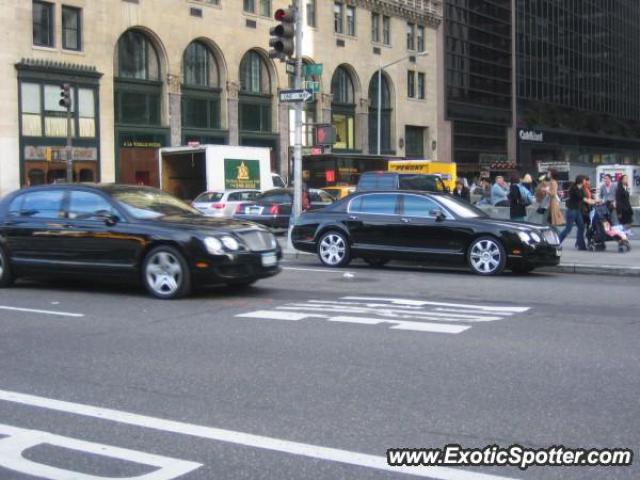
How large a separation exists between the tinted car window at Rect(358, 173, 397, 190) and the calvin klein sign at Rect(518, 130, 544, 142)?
55673 millimetres

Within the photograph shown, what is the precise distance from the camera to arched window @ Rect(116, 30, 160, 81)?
4384cm

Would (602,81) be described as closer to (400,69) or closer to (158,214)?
(400,69)

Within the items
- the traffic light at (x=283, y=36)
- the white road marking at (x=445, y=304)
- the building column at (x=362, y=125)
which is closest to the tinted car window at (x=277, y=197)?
the traffic light at (x=283, y=36)

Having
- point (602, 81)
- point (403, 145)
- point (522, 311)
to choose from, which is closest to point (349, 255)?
point (522, 311)

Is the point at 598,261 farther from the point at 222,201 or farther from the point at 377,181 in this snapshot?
the point at 222,201

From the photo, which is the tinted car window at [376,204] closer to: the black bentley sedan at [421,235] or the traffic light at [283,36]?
the black bentley sedan at [421,235]

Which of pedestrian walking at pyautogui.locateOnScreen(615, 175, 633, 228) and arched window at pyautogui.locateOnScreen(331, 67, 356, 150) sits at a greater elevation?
arched window at pyautogui.locateOnScreen(331, 67, 356, 150)

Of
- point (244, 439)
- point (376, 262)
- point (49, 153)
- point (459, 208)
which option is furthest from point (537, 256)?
point (49, 153)

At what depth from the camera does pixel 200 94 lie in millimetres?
47781

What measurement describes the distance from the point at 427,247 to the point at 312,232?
92.4 inches

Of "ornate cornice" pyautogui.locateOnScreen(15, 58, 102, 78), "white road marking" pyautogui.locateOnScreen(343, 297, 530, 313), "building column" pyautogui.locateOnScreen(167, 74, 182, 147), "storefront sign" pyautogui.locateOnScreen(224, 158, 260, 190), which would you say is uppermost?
"ornate cornice" pyautogui.locateOnScreen(15, 58, 102, 78)

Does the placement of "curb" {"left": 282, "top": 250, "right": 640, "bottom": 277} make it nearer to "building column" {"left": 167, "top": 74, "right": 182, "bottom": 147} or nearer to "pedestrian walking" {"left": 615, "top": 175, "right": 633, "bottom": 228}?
"pedestrian walking" {"left": 615, "top": 175, "right": 633, "bottom": 228}

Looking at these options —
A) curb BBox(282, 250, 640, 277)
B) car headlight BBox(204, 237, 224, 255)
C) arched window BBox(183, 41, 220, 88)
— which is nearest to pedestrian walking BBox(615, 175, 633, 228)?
curb BBox(282, 250, 640, 277)

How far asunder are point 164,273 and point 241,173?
21.5 metres
